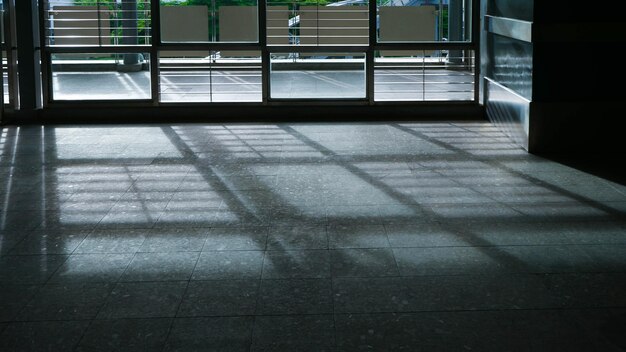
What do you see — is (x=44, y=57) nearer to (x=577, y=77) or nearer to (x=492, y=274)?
(x=577, y=77)

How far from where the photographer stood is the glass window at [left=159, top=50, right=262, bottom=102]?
34.2 feet

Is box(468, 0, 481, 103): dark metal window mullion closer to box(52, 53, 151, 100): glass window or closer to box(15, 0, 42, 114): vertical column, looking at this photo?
box(52, 53, 151, 100): glass window

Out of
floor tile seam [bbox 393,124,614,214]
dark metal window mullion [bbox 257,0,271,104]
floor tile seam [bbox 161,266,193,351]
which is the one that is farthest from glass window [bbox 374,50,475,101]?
floor tile seam [bbox 161,266,193,351]

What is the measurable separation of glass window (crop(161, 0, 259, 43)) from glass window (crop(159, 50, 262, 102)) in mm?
194

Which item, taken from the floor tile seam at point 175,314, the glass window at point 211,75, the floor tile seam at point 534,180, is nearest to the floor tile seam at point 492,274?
Result: the floor tile seam at point 175,314

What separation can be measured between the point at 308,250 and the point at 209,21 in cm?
612

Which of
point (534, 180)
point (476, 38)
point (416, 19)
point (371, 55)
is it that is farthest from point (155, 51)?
point (534, 180)

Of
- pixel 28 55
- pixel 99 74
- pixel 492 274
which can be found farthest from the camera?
pixel 99 74

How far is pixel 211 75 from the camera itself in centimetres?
1048

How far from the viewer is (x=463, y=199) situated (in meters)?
6.02

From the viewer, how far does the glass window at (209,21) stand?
33.8 feet

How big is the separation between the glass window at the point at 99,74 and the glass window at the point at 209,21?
0.59m

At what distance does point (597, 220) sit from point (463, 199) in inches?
38.0

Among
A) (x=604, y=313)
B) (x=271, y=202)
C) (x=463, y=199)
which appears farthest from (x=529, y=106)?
(x=604, y=313)
